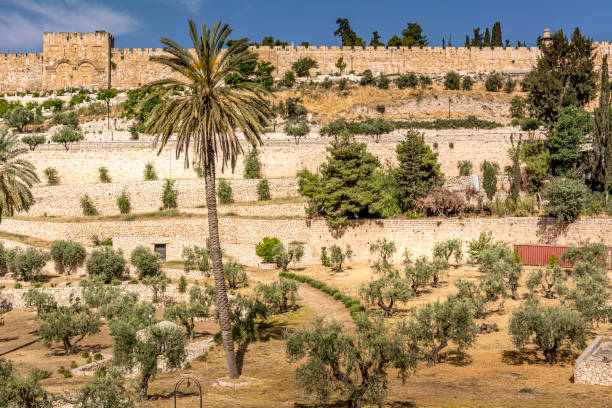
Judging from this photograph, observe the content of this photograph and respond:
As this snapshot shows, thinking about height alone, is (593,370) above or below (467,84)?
below

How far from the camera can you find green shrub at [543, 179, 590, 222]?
33.5 metres

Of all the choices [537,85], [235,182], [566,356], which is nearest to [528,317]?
[566,356]

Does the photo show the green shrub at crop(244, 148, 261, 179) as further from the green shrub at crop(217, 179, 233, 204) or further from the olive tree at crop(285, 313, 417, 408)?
the olive tree at crop(285, 313, 417, 408)

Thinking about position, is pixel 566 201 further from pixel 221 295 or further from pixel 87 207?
pixel 87 207

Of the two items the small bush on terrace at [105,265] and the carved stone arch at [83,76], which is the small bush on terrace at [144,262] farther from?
the carved stone arch at [83,76]

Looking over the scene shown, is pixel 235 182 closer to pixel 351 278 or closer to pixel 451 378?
pixel 351 278

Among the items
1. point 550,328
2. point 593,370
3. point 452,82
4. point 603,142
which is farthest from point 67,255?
point 452,82

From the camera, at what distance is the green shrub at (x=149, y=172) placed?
4494cm

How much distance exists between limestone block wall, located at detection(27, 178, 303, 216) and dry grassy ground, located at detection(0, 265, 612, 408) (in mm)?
17338

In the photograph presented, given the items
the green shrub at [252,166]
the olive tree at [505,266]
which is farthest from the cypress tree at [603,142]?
the green shrub at [252,166]

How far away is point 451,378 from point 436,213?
2052 cm

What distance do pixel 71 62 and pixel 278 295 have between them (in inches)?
2192

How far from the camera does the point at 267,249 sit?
118 ft

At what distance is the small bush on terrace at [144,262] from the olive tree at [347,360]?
19516 millimetres
